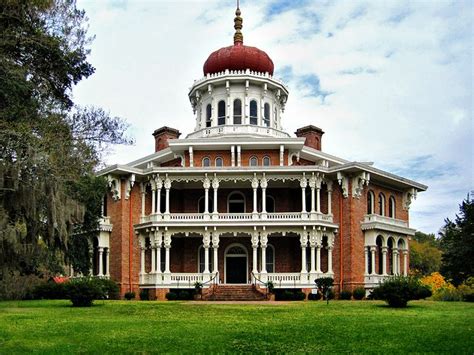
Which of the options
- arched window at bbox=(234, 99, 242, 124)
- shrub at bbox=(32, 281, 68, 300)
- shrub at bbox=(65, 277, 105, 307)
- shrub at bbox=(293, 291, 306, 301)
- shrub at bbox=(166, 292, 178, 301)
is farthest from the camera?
arched window at bbox=(234, 99, 242, 124)

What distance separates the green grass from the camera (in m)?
14.1

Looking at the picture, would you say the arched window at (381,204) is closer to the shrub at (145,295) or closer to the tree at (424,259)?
the shrub at (145,295)

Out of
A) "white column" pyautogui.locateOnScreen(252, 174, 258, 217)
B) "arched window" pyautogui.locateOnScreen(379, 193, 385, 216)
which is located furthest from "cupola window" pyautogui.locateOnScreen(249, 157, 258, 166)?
"arched window" pyautogui.locateOnScreen(379, 193, 385, 216)

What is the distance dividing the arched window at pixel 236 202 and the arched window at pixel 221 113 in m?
6.19

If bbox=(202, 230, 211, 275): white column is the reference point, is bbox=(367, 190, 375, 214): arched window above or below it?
above

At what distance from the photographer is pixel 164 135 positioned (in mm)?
49156

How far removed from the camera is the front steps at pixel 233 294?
36.2 meters

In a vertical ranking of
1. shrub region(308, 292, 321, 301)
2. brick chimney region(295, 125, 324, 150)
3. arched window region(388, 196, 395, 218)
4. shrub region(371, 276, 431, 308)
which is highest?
brick chimney region(295, 125, 324, 150)

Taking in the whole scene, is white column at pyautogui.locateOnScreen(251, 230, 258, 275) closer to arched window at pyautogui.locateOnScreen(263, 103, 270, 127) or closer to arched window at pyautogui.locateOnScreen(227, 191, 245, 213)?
arched window at pyautogui.locateOnScreen(227, 191, 245, 213)

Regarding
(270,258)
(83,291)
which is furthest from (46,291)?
(270,258)

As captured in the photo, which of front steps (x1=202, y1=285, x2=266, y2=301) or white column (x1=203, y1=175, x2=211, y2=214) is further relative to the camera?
white column (x1=203, y1=175, x2=211, y2=214)

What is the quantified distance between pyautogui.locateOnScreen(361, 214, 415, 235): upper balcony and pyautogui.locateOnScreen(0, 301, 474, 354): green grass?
709 inches

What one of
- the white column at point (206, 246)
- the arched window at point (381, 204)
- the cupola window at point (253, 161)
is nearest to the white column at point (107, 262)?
the white column at point (206, 246)

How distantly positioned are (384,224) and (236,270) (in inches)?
400
